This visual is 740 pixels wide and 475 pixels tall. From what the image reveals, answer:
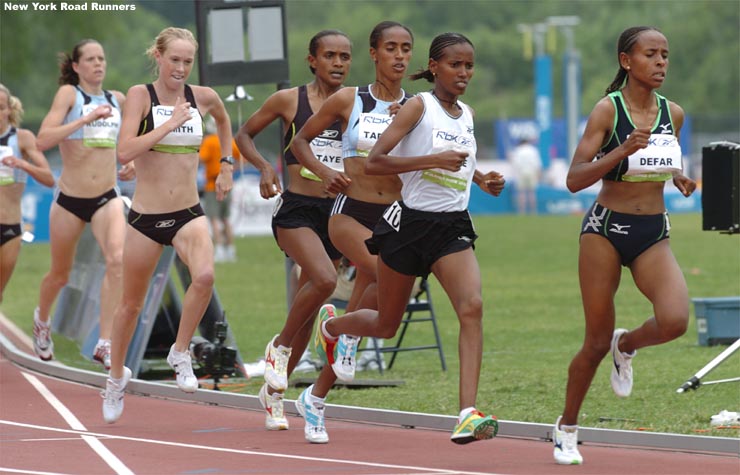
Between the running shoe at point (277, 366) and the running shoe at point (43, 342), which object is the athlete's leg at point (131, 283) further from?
the running shoe at point (43, 342)

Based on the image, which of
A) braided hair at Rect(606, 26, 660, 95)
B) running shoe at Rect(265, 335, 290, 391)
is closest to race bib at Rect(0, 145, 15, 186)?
running shoe at Rect(265, 335, 290, 391)

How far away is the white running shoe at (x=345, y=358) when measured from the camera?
30.8 ft

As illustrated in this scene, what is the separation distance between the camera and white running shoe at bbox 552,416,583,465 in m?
8.37

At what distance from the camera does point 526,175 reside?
154 ft

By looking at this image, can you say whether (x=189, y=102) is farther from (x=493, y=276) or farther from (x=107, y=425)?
(x=493, y=276)

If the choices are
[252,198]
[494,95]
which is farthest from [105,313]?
[494,95]

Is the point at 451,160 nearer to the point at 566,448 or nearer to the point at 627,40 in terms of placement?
the point at 627,40

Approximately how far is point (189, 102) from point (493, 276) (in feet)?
45.6

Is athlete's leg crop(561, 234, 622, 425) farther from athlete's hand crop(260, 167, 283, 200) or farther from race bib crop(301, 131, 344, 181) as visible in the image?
athlete's hand crop(260, 167, 283, 200)

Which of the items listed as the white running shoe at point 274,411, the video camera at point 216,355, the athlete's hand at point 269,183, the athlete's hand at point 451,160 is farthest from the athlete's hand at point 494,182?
the video camera at point 216,355

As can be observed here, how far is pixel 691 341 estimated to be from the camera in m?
14.8

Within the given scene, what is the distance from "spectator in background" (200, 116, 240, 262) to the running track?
1370 cm

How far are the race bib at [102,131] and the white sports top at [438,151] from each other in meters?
5.45

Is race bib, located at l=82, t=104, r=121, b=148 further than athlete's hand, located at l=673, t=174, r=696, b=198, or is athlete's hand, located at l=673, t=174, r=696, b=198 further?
race bib, located at l=82, t=104, r=121, b=148
